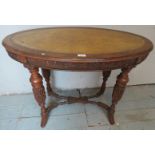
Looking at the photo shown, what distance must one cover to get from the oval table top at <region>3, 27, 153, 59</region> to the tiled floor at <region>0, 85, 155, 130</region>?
673mm

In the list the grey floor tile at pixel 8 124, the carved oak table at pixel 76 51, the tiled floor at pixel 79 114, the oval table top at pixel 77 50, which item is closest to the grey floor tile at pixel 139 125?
the tiled floor at pixel 79 114

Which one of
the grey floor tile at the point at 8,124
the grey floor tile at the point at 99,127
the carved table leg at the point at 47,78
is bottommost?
the grey floor tile at the point at 99,127

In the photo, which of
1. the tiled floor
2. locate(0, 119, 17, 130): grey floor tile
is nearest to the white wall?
the tiled floor

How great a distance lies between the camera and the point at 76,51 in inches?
46.8

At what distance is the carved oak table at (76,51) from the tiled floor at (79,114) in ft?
0.35

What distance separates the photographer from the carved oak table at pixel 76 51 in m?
1.13

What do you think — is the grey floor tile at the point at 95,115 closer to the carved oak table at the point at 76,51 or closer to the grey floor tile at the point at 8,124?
the carved oak table at the point at 76,51

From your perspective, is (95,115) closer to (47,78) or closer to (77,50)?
(47,78)

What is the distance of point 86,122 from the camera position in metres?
1.68

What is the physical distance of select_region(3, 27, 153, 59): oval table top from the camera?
3.82 ft

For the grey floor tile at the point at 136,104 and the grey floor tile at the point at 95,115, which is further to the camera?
the grey floor tile at the point at 136,104
